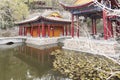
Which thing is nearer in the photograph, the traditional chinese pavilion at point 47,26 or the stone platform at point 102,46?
the stone platform at point 102,46

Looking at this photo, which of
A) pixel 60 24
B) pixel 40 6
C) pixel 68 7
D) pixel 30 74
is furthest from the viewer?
pixel 40 6

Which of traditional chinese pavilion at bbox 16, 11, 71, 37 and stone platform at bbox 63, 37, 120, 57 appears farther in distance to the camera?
traditional chinese pavilion at bbox 16, 11, 71, 37

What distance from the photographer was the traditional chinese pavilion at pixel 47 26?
17.7 metres

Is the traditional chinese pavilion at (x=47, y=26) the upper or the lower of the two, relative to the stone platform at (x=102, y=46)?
upper

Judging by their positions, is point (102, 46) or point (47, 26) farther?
point (47, 26)

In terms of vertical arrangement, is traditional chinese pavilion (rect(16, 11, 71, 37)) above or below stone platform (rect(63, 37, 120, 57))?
above

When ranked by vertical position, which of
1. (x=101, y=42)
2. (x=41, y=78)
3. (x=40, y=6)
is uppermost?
(x=40, y=6)

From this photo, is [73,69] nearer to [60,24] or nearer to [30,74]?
[30,74]

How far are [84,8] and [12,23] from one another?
1556 cm

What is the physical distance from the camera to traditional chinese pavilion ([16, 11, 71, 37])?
17.7 m

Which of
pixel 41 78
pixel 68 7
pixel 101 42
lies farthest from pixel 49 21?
pixel 41 78

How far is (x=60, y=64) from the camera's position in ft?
25.3

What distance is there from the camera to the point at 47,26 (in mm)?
19438

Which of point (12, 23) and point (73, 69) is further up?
point (12, 23)
